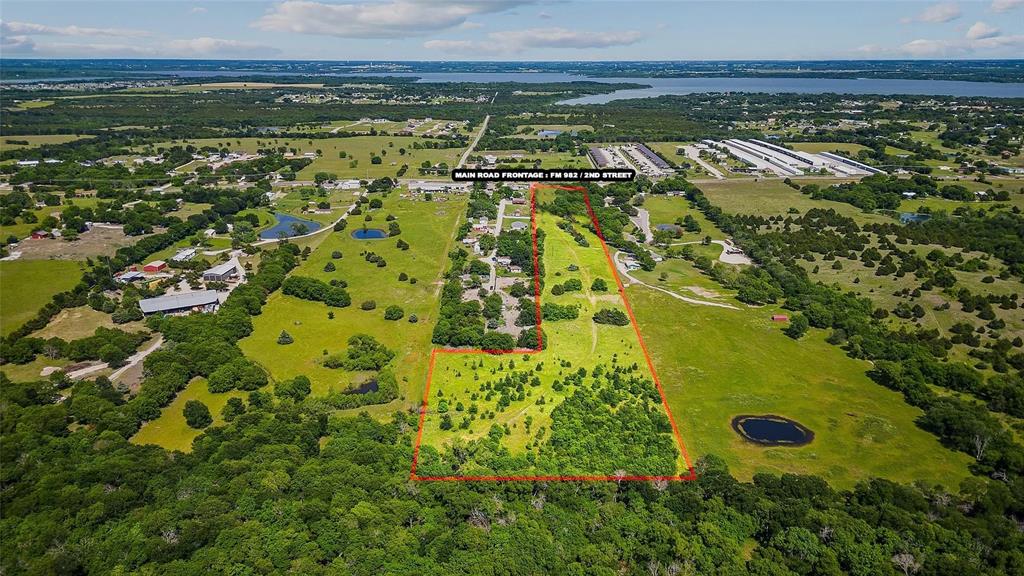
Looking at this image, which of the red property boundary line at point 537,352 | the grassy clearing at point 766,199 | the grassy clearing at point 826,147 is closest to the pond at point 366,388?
the red property boundary line at point 537,352

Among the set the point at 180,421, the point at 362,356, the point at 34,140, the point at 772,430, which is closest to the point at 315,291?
the point at 362,356

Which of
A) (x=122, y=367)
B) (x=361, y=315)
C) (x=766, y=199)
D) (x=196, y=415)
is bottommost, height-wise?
(x=196, y=415)

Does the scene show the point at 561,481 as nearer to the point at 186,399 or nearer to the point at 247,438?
the point at 247,438

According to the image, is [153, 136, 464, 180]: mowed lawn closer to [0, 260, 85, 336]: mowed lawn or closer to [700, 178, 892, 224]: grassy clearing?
[0, 260, 85, 336]: mowed lawn

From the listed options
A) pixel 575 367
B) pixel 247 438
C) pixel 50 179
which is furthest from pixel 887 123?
pixel 50 179

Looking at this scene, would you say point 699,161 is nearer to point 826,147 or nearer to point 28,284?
point 826,147

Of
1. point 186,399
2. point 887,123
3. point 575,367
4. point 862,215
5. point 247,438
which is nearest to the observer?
point 247,438

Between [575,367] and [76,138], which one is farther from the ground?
[76,138]
